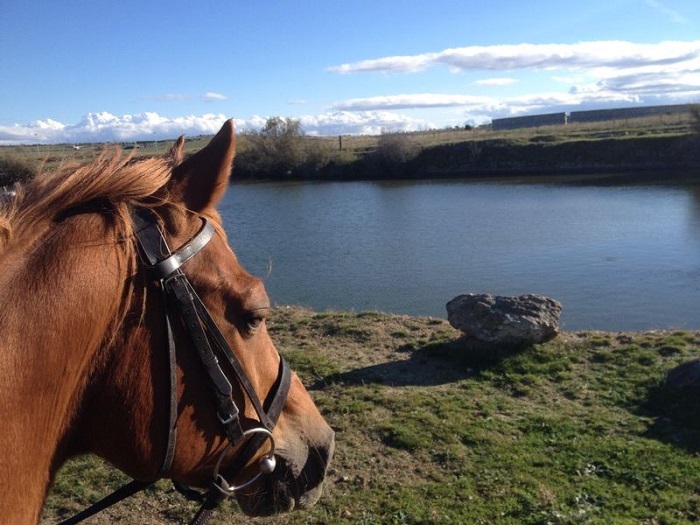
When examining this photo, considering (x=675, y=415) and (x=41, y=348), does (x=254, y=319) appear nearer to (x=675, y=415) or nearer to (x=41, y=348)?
(x=41, y=348)

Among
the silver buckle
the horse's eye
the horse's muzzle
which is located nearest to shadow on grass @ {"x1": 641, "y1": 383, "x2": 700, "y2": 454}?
the horse's muzzle

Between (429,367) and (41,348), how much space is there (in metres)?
7.28

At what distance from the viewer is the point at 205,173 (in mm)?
1702

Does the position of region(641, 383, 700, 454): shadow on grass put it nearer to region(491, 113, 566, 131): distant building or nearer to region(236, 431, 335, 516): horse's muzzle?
region(236, 431, 335, 516): horse's muzzle

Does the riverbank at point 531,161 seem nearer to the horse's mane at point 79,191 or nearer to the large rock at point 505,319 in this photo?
the large rock at point 505,319

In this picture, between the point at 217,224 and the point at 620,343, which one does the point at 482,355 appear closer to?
the point at 620,343

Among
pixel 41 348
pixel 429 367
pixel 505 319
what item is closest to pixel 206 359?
pixel 41 348

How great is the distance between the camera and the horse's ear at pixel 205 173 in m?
1.68

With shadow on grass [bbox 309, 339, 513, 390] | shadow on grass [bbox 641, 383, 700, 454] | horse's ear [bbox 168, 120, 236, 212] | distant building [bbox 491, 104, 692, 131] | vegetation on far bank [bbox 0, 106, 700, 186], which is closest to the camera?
horse's ear [bbox 168, 120, 236, 212]

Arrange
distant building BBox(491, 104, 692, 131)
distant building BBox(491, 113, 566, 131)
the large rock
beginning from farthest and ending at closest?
1. distant building BBox(491, 113, 566, 131)
2. distant building BBox(491, 104, 692, 131)
3. the large rock

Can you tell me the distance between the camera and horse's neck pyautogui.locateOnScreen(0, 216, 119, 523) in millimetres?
1338

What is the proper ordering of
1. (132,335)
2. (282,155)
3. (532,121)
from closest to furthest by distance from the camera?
1. (132,335)
2. (282,155)
3. (532,121)

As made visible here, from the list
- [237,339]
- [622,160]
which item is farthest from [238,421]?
[622,160]

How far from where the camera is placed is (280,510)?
1.85 meters
